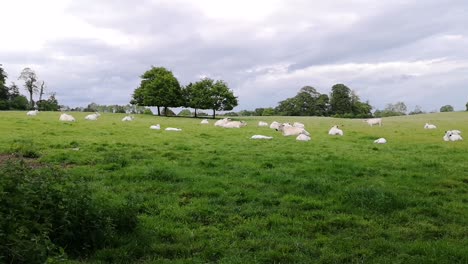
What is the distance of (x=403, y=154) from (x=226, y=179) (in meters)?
11.6

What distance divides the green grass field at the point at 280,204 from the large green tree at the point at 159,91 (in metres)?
59.5

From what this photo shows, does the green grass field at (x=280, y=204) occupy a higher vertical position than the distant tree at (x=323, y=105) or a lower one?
lower

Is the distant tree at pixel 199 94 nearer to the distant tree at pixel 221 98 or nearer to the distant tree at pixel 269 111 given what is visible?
the distant tree at pixel 221 98

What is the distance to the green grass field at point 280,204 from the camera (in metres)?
7.32

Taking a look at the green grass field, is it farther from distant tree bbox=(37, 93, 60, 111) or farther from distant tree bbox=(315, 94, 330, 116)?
distant tree bbox=(315, 94, 330, 116)

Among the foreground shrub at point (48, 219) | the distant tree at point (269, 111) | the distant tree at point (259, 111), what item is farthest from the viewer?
the distant tree at point (259, 111)

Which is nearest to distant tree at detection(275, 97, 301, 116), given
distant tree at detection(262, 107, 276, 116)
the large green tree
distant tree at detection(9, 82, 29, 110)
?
distant tree at detection(262, 107, 276, 116)

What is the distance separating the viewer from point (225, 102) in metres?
80.2

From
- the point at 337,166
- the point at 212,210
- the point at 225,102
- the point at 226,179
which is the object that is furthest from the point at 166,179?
the point at 225,102

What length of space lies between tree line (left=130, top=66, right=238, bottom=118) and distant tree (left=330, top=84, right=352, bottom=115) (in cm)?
5916

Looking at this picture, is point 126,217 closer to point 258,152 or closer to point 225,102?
point 258,152

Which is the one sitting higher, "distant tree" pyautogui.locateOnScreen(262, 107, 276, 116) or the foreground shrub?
"distant tree" pyautogui.locateOnScreen(262, 107, 276, 116)

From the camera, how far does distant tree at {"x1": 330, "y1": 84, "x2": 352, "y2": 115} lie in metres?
130

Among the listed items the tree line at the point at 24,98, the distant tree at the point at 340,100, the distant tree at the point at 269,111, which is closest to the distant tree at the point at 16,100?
the tree line at the point at 24,98
